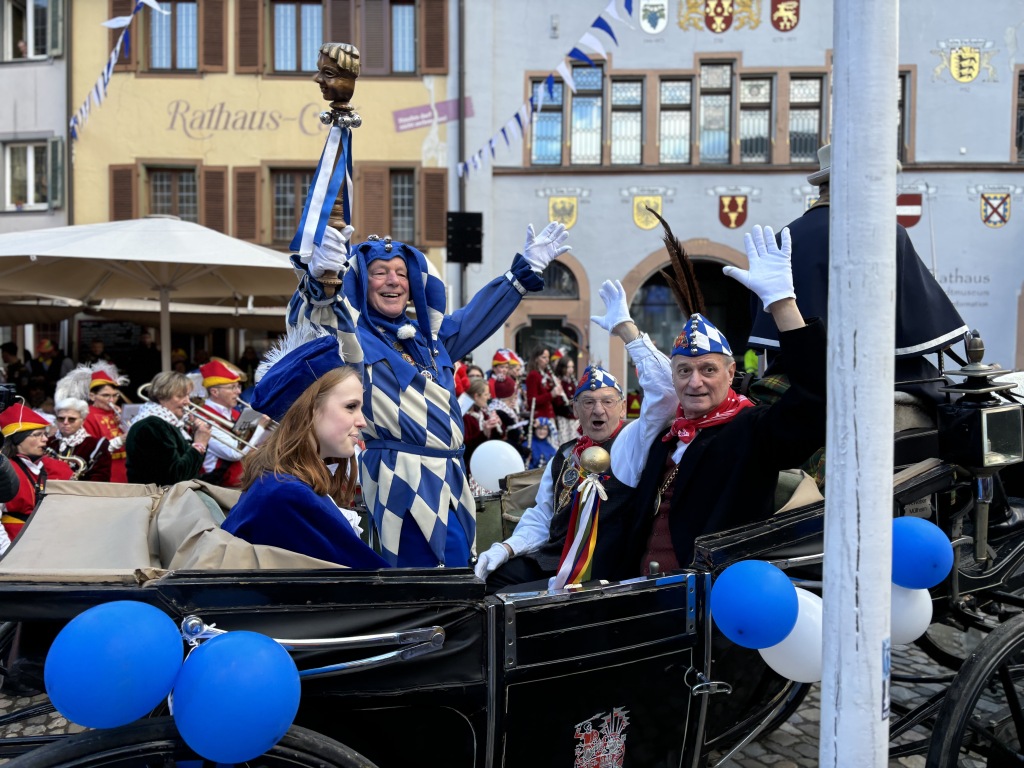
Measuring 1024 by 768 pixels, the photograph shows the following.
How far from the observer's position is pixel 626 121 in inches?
586

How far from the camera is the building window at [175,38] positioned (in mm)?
14664

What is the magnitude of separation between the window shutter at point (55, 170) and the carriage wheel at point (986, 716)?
51.8ft

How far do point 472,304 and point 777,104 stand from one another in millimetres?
12831

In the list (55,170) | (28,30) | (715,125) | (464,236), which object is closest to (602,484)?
(464,236)

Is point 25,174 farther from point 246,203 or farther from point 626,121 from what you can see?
point 626,121

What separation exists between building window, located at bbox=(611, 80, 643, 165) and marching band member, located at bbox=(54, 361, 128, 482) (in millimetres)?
10546

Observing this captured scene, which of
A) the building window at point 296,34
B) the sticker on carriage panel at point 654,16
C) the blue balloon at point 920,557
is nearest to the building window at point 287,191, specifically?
the building window at point 296,34

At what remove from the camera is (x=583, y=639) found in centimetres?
203

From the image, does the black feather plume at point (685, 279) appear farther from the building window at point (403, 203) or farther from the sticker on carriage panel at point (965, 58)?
the sticker on carriage panel at point (965, 58)

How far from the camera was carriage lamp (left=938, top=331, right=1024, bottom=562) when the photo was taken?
2.47 m

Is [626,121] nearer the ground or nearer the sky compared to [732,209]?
nearer the sky

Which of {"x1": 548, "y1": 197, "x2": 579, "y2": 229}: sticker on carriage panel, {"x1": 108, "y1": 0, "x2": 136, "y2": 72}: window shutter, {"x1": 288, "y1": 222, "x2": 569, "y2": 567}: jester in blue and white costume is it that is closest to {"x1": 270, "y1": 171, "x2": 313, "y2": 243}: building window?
{"x1": 108, "y1": 0, "x2": 136, "y2": 72}: window shutter

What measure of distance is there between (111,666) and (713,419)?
1851mm

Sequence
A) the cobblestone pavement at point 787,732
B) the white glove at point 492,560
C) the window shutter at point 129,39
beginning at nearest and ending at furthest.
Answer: the cobblestone pavement at point 787,732, the white glove at point 492,560, the window shutter at point 129,39
